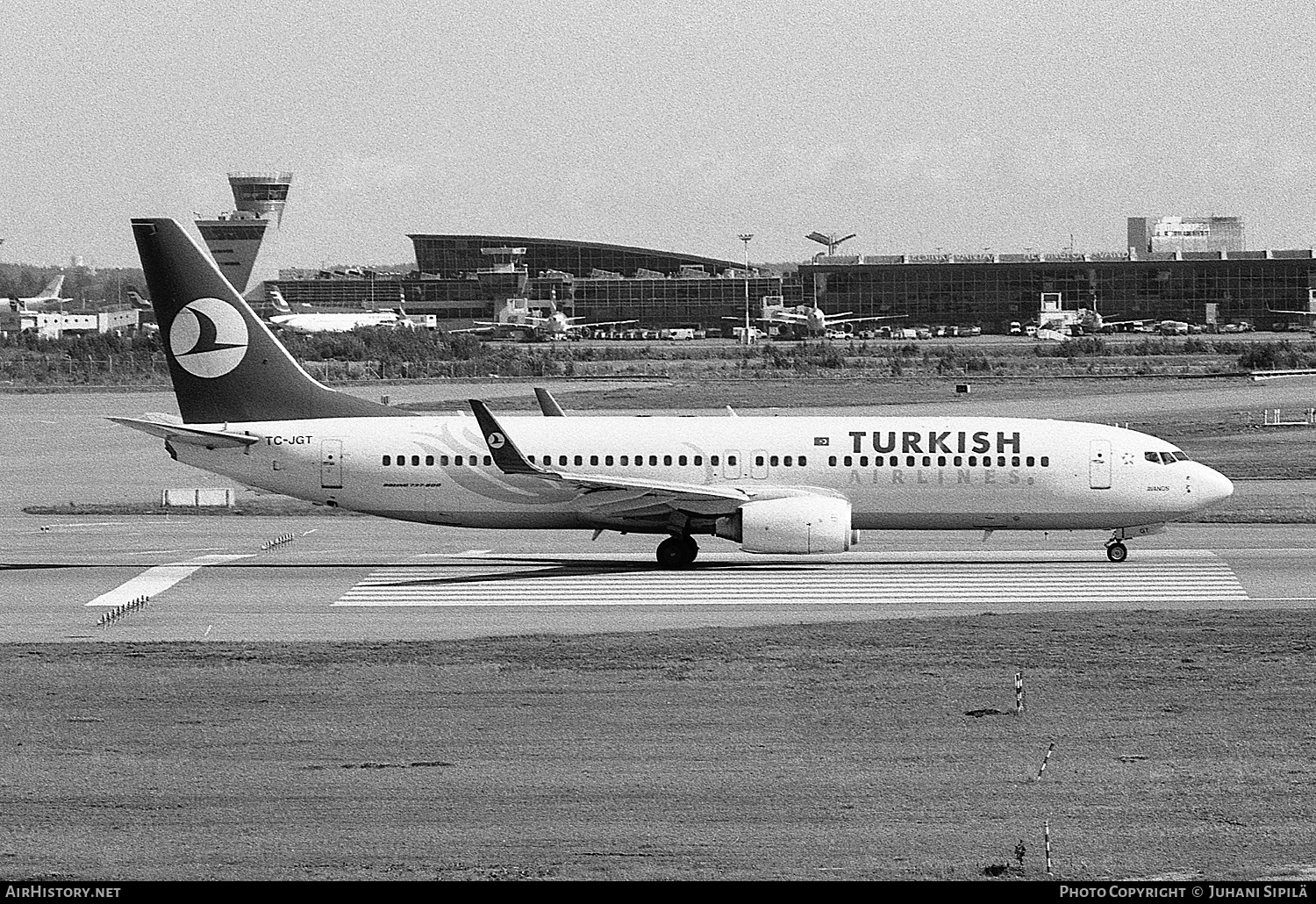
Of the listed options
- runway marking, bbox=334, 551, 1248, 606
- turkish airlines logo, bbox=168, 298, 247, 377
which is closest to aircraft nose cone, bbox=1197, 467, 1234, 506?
runway marking, bbox=334, 551, 1248, 606

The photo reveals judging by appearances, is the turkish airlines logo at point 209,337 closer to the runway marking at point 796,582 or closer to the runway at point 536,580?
the runway at point 536,580

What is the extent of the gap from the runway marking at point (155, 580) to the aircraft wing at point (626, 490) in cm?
766

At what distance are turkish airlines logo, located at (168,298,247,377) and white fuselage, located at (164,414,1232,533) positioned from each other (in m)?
1.97

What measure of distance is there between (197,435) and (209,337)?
2725mm

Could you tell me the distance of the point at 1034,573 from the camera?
40562 mm

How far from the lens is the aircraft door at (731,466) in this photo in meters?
42.2

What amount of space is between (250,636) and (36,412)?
226 feet

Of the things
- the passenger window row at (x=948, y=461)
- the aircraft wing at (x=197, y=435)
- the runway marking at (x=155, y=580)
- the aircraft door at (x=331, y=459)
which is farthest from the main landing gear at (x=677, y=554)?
the runway marking at (x=155, y=580)

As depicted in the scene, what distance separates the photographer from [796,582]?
39.6 meters

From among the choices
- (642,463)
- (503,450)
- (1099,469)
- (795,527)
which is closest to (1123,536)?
(1099,469)

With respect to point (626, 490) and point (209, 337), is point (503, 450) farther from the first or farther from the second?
point (209, 337)

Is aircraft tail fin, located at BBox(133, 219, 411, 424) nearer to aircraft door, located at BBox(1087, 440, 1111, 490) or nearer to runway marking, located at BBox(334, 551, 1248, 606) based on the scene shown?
runway marking, located at BBox(334, 551, 1248, 606)

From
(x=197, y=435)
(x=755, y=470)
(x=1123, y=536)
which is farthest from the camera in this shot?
(x=1123, y=536)

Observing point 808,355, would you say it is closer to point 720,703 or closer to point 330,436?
point 330,436
